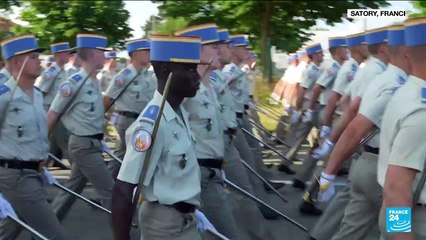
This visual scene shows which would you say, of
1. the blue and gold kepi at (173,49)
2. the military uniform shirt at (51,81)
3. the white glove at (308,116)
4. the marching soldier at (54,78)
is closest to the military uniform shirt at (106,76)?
the marching soldier at (54,78)

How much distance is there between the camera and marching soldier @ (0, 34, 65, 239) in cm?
532

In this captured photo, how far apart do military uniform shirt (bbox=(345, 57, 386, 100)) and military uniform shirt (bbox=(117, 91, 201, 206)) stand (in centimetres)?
239

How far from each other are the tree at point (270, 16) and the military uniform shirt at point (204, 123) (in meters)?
17.4

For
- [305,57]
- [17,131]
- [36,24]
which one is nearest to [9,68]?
[17,131]

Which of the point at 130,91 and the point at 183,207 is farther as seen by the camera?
the point at 130,91

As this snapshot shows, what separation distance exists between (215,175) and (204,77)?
0.72m

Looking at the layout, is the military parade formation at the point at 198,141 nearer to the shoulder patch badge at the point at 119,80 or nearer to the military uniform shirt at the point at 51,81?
the shoulder patch badge at the point at 119,80

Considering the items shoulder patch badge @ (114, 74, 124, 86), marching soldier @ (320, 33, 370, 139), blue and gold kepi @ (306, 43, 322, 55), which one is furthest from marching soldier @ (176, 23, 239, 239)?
blue and gold kepi @ (306, 43, 322, 55)

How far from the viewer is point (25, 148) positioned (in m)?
5.52

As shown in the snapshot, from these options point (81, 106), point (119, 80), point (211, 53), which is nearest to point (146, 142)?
point (211, 53)

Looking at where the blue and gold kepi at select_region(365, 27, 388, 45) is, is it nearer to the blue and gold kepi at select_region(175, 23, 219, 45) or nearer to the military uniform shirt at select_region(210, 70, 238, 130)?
the military uniform shirt at select_region(210, 70, 238, 130)

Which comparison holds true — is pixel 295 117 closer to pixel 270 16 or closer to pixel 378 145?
pixel 378 145

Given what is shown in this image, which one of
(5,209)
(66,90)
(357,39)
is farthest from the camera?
(357,39)

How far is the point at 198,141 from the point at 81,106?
2286 mm
